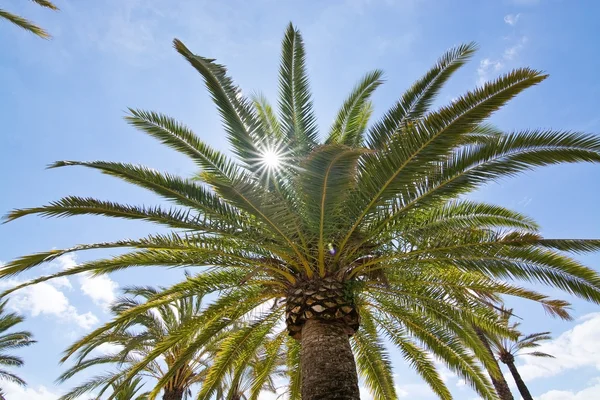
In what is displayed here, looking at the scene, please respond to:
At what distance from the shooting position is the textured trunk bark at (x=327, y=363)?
211 inches

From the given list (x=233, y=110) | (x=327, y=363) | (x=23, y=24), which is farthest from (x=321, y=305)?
(x=23, y=24)

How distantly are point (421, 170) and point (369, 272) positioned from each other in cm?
228

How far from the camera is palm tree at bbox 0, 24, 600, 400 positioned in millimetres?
5426

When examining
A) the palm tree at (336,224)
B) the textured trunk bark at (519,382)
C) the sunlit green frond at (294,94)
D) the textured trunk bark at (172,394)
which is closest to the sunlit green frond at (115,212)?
the palm tree at (336,224)

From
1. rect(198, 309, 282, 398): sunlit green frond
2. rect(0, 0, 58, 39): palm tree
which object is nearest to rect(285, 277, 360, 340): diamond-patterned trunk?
rect(198, 309, 282, 398): sunlit green frond

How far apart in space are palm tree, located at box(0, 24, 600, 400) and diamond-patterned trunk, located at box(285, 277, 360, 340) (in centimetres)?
2

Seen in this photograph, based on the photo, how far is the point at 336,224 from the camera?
20.1 feet

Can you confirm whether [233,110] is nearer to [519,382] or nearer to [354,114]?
[354,114]

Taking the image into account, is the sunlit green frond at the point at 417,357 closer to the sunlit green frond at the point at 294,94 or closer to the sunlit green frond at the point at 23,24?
the sunlit green frond at the point at 294,94

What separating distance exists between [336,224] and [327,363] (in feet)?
6.40

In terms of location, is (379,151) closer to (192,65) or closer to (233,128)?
(233,128)

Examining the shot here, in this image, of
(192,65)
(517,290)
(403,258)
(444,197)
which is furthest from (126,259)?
(517,290)

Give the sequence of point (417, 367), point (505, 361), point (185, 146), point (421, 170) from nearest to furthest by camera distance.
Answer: point (421, 170) < point (185, 146) < point (417, 367) < point (505, 361)

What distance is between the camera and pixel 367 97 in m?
8.84
